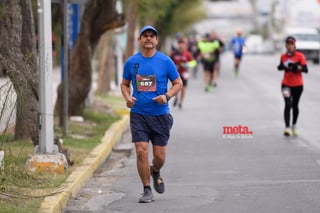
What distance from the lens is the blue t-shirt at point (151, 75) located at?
9.92 m

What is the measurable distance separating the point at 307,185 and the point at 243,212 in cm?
202

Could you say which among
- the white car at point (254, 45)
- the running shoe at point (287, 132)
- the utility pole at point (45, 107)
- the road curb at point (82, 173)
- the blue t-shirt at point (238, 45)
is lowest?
the white car at point (254, 45)

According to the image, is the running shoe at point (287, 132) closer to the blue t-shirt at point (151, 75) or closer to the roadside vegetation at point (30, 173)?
the roadside vegetation at point (30, 173)

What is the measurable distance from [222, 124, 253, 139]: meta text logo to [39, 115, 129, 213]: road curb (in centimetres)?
208

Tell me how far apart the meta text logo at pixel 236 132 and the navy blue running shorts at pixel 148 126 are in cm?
713

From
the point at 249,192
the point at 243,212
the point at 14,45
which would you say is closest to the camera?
the point at 243,212

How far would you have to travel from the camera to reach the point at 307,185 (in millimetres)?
11133

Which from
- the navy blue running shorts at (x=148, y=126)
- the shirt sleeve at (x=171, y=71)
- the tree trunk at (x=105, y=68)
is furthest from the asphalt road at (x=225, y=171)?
the tree trunk at (x=105, y=68)

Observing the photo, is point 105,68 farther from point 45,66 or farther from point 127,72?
point 127,72

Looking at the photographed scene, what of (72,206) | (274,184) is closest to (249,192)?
(274,184)

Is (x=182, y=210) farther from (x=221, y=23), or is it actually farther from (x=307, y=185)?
(x=221, y=23)

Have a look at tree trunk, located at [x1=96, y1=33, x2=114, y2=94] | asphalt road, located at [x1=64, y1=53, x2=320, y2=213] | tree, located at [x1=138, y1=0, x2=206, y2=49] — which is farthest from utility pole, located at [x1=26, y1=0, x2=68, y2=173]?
tree, located at [x1=138, y1=0, x2=206, y2=49]

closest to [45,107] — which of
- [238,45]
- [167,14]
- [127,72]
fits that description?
[127,72]

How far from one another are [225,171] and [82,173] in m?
2.16
